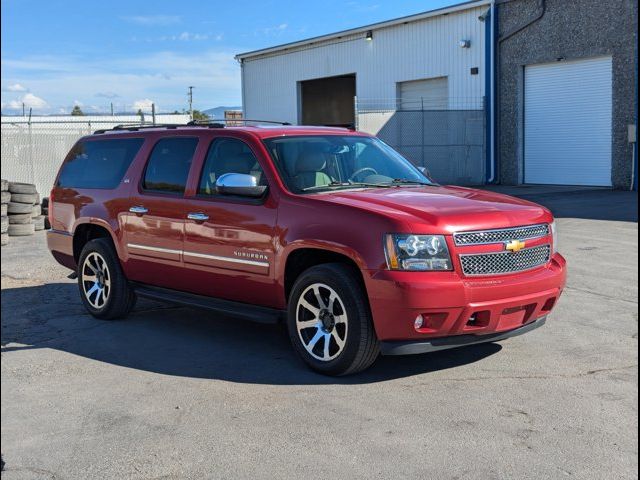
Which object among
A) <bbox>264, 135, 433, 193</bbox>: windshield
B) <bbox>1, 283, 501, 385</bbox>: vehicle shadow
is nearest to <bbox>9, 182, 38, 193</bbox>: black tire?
<bbox>1, 283, 501, 385</bbox>: vehicle shadow

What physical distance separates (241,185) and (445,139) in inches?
866

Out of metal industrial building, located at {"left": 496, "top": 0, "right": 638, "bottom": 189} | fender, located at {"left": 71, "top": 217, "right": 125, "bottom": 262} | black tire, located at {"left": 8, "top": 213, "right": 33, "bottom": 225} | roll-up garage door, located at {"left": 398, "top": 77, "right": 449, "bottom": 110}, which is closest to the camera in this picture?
fender, located at {"left": 71, "top": 217, "right": 125, "bottom": 262}

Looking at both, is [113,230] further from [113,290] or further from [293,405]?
[293,405]

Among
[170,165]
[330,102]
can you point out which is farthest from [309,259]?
[330,102]

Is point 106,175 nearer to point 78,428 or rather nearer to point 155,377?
point 155,377

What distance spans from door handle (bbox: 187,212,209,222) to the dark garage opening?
3423 centimetres

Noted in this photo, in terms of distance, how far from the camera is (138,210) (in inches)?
270

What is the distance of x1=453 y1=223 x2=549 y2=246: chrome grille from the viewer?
16.3 feet

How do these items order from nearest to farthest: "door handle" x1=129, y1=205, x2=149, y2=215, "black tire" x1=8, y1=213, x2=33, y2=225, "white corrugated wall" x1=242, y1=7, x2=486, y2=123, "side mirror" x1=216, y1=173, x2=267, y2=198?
1. "side mirror" x1=216, y1=173, x2=267, y2=198
2. "door handle" x1=129, y1=205, x2=149, y2=215
3. "black tire" x1=8, y1=213, x2=33, y2=225
4. "white corrugated wall" x1=242, y1=7, x2=486, y2=123

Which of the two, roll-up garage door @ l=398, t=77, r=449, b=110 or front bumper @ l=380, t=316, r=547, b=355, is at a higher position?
roll-up garage door @ l=398, t=77, r=449, b=110

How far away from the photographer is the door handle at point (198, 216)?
618 cm

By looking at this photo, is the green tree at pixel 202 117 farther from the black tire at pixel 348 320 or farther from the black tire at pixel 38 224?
the black tire at pixel 38 224

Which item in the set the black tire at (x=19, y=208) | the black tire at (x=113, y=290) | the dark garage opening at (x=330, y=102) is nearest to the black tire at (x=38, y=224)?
the black tire at (x=19, y=208)

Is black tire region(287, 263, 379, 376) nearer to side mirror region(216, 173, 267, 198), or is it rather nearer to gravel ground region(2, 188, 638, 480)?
gravel ground region(2, 188, 638, 480)
